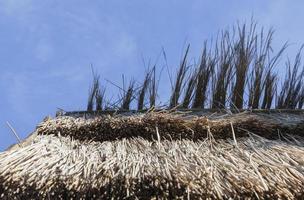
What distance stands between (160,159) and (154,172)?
0.23 m

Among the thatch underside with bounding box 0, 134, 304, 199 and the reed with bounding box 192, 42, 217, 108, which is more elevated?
the reed with bounding box 192, 42, 217, 108

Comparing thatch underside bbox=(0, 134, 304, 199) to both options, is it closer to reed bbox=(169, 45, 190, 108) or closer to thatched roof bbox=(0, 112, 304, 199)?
thatched roof bbox=(0, 112, 304, 199)

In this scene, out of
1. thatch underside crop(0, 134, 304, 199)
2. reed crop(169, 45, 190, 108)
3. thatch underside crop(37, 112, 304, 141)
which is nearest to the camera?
thatch underside crop(0, 134, 304, 199)

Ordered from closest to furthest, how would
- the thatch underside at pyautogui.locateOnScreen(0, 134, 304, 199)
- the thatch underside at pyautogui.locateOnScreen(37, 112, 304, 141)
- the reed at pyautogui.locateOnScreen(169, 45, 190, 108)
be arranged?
1. the thatch underside at pyautogui.locateOnScreen(0, 134, 304, 199)
2. the thatch underside at pyautogui.locateOnScreen(37, 112, 304, 141)
3. the reed at pyautogui.locateOnScreen(169, 45, 190, 108)

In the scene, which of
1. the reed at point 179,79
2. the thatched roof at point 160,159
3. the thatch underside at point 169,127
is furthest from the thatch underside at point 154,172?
the reed at point 179,79

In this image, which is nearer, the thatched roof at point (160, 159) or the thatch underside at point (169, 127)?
the thatched roof at point (160, 159)

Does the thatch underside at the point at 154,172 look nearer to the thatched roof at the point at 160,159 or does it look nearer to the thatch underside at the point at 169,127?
the thatched roof at the point at 160,159

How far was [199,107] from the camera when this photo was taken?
500cm

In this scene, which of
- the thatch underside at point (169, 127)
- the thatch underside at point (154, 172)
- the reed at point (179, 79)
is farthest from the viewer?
the reed at point (179, 79)

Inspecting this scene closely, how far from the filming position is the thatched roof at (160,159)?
310cm

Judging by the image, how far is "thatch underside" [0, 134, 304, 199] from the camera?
10.1 feet

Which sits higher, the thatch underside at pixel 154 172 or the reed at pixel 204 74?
the reed at pixel 204 74

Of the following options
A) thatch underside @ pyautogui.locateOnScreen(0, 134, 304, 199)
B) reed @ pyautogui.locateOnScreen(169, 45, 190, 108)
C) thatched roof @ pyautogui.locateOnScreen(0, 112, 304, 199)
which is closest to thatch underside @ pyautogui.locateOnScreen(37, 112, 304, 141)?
thatched roof @ pyautogui.locateOnScreen(0, 112, 304, 199)

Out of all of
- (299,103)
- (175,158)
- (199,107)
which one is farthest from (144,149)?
(299,103)
